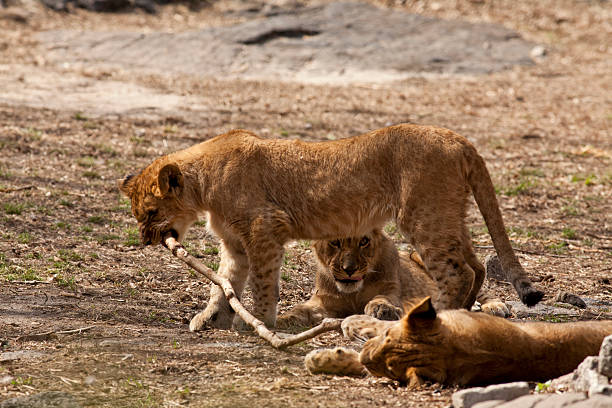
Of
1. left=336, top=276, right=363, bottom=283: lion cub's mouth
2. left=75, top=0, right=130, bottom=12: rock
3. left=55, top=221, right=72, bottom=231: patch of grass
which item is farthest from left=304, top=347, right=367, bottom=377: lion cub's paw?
left=75, top=0, right=130, bottom=12: rock

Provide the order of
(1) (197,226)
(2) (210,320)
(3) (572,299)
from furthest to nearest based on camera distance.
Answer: (1) (197,226) < (3) (572,299) < (2) (210,320)

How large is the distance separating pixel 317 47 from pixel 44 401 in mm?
14755

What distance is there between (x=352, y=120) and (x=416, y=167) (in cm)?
788

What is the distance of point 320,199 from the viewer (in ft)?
20.2

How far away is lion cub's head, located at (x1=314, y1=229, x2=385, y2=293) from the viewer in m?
6.37

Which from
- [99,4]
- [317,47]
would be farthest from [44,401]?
[99,4]

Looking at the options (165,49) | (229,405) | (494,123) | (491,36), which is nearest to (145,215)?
(229,405)

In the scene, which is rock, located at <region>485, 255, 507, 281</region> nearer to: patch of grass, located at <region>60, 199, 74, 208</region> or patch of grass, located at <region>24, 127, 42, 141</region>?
patch of grass, located at <region>60, 199, 74, 208</region>

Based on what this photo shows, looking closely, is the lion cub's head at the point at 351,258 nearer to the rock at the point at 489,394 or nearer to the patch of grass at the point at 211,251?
the patch of grass at the point at 211,251

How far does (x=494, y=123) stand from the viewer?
14109mm

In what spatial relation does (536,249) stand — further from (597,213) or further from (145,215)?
(145,215)

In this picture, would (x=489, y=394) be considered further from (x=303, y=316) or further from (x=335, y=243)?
(x=335, y=243)

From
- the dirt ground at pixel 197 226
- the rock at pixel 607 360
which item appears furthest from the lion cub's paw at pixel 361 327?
the rock at pixel 607 360

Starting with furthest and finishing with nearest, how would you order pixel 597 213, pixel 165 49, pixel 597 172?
pixel 165 49 → pixel 597 172 → pixel 597 213
